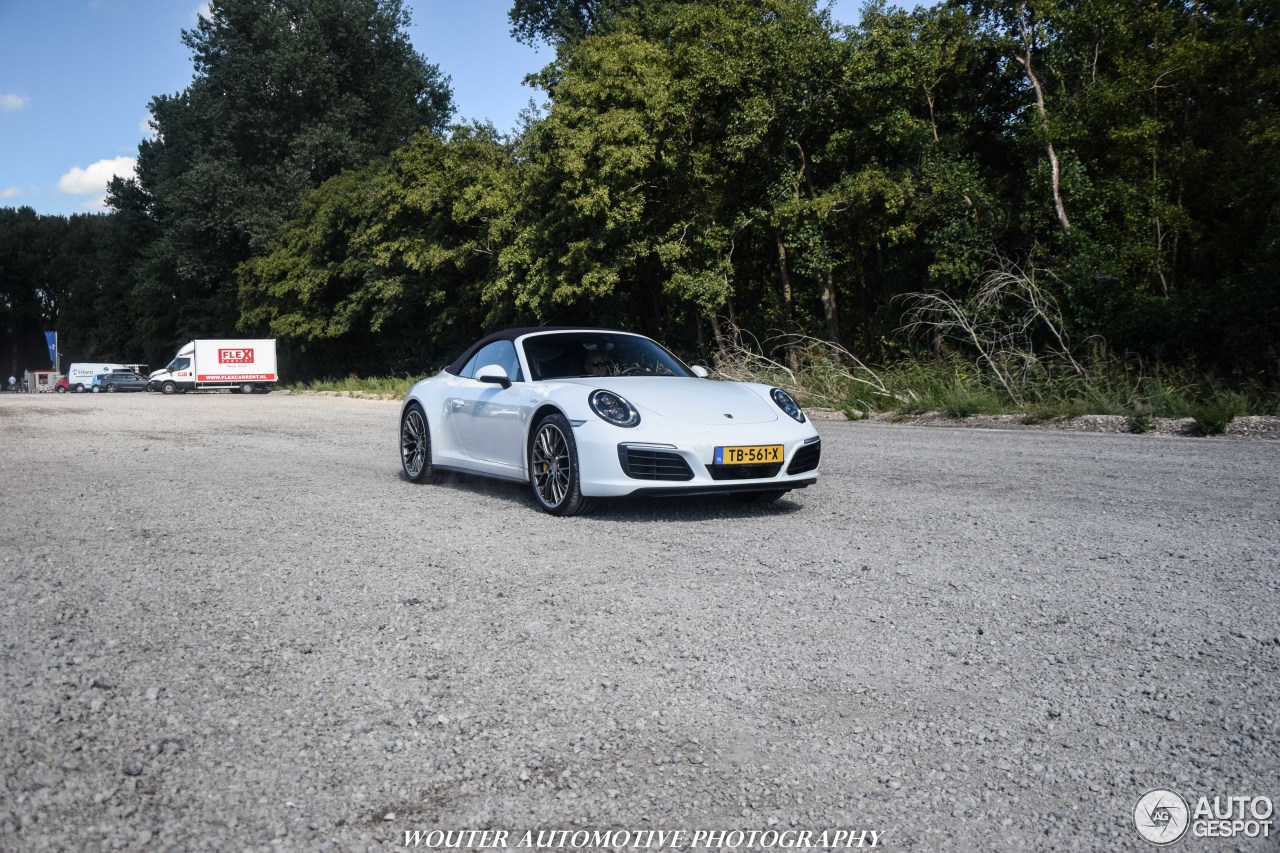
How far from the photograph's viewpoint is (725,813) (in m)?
2.32

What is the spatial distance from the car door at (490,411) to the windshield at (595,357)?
0.57ft

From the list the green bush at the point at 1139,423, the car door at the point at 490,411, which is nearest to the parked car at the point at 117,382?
the car door at the point at 490,411

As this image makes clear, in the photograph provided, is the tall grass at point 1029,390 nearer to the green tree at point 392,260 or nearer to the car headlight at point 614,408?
the car headlight at point 614,408

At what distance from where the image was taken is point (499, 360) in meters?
7.81

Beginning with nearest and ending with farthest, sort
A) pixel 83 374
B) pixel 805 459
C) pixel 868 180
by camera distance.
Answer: pixel 805 459 < pixel 868 180 < pixel 83 374

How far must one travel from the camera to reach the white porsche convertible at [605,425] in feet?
20.0

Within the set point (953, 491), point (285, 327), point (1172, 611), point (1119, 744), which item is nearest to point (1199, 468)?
point (953, 491)

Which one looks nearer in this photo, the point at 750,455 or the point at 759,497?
the point at 750,455

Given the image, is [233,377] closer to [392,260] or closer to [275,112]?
[275,112]

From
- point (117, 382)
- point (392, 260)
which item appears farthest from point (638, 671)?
point (117, 382)

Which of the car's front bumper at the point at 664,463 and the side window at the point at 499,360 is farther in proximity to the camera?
the side window at the point at 499,360

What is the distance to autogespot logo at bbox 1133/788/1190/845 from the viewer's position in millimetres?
2186

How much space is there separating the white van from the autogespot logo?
67.4 meters

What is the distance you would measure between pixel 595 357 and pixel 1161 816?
575 cm
